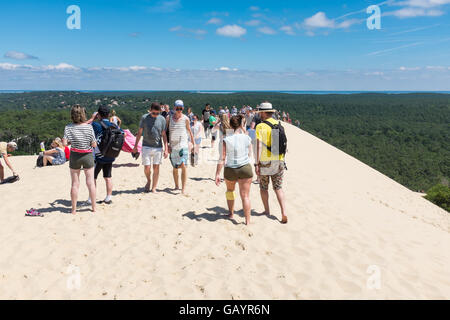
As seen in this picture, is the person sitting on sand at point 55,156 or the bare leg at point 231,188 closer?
the bare leg at point 231,188

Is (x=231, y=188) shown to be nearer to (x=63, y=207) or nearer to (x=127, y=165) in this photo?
(x=63, y=207)

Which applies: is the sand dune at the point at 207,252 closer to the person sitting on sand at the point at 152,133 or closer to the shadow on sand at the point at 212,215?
the shadow on sand at the point at 212,215

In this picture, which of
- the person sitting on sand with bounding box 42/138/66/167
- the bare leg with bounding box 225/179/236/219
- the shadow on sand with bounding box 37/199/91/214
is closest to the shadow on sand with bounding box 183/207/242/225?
the bare leg with bounding box 225/179/236/219

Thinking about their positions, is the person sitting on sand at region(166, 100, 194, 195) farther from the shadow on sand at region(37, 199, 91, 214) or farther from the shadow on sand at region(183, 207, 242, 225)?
the shadow on sand at region(37, 199, 91, 214)

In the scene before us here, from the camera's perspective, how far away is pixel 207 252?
420cm

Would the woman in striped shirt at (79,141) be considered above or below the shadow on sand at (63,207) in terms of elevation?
above

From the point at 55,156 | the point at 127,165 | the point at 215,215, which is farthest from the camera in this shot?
the point at 55,156

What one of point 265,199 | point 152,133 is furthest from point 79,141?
point 265,199

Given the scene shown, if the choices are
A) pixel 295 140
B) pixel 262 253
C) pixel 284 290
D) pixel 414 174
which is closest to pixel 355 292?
pixel 284 290

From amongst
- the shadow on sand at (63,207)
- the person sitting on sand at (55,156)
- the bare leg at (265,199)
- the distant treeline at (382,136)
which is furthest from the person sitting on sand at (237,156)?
the distant treeline at (382,136)

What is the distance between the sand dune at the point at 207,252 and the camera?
3.45 meters

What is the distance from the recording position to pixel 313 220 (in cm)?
554

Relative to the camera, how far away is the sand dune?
3451 mm

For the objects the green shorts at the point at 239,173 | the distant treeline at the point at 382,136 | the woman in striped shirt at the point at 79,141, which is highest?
the woman in striped shirt at the point at 79,141
